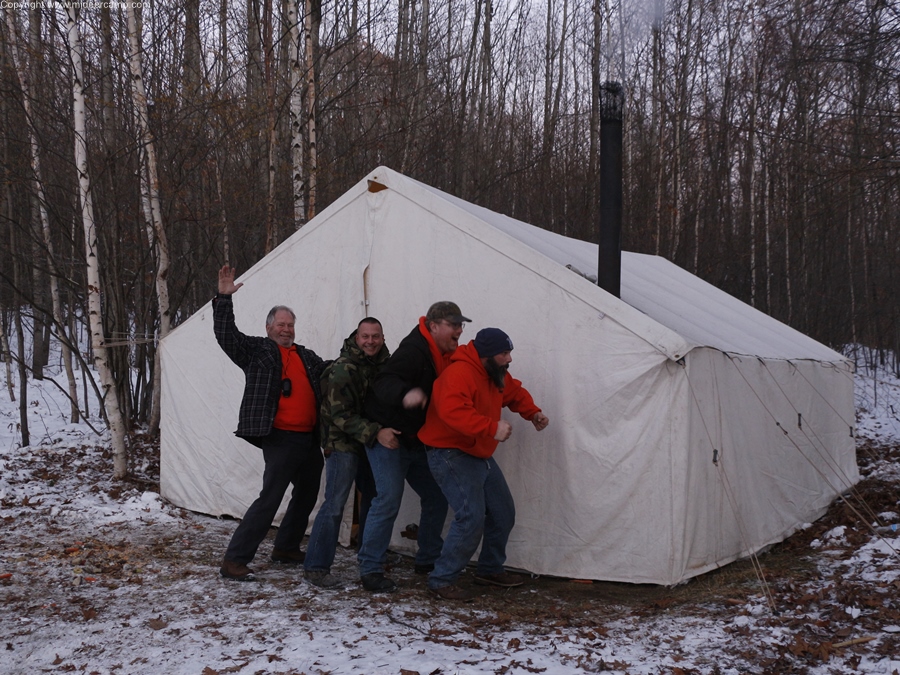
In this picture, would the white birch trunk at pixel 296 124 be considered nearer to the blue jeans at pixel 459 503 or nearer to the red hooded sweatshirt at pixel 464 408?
the red hooded sweatshirt at pixel 464 408

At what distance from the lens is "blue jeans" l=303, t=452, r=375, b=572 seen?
4.49m

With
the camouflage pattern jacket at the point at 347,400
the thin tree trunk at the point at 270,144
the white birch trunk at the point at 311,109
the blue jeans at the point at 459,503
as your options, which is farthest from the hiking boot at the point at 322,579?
the thin tree trunk at the point at 270,144

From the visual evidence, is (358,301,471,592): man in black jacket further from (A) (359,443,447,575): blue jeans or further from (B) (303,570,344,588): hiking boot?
(B) (303,570,344,588): hiking boot

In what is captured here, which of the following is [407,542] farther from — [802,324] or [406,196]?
[802,324]

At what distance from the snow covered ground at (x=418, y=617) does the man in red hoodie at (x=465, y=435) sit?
0.92 ft

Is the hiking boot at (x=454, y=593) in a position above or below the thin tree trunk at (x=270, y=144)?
below

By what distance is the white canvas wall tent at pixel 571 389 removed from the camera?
173 inches

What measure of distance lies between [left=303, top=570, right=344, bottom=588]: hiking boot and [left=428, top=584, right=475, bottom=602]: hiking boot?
2.00ft

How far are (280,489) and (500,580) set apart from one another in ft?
4.58

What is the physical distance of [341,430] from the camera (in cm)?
446

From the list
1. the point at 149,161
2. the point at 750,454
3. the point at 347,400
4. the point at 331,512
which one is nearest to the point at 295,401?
the point at 347,400

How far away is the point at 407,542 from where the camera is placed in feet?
17.6

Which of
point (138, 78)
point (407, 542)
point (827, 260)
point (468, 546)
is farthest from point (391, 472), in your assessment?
point (827, 260)

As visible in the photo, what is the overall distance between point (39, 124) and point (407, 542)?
927cm
